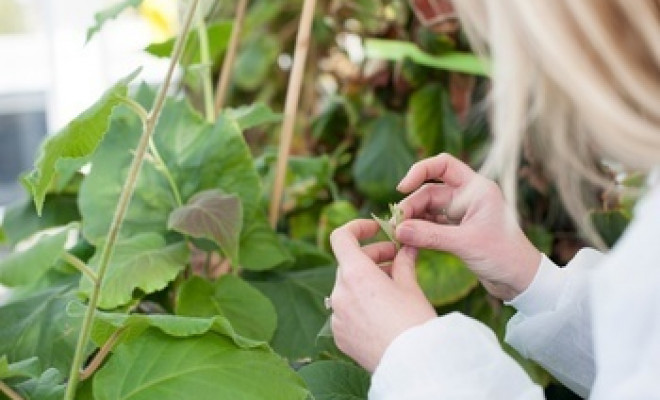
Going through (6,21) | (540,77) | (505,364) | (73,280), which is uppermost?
(540,77)

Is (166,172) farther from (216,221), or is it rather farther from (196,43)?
(196,43)

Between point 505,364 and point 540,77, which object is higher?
point 540,77

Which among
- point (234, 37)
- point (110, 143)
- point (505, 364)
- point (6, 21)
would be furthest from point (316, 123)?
point (6, 21)

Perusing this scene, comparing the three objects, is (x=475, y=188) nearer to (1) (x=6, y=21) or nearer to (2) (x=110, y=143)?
(2) (x=110, y=143)

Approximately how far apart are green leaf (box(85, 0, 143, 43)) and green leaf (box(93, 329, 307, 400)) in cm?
24

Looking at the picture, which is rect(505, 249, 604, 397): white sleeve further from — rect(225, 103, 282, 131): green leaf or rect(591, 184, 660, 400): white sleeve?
rect(225, 103, 282, 131): green leaf

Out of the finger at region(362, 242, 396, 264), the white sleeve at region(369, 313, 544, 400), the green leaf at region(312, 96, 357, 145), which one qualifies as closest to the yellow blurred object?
the green leaf at region(312, 96, 357, 145)

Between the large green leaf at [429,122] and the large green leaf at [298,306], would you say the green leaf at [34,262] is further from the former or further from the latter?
the large green leaf at [429,122]

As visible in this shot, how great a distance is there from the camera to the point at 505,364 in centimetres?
53

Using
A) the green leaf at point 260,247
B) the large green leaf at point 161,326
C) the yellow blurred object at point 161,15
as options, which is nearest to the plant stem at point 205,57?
the green leaf at point 260,247

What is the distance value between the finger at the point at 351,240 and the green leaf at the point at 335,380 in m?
0.11

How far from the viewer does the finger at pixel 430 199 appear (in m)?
0.66

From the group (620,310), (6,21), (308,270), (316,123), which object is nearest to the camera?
(620,310)

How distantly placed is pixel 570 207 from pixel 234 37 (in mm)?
480
